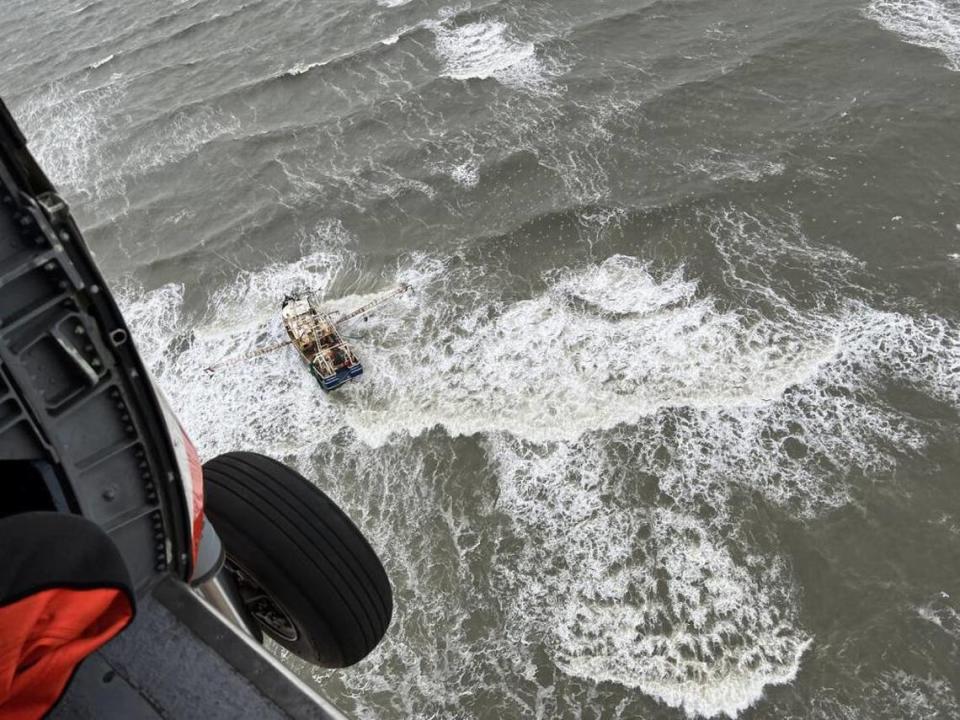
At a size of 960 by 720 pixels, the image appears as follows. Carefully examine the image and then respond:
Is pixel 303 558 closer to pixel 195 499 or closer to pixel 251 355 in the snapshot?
pixel 195 499

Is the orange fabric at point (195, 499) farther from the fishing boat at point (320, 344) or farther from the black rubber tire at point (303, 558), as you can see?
the fishing boat at point (320, 344)

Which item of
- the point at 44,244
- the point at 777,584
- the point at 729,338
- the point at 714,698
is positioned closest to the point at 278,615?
the point at 44,244

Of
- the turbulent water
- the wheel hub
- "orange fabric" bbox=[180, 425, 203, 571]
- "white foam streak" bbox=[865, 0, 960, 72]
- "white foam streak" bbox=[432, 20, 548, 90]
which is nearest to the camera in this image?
"orange fabric" bbox=[180, 425, 203, 571]

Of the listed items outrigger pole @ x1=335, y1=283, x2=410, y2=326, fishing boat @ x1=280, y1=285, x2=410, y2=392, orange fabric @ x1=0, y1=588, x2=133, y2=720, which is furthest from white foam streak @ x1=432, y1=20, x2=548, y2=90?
orange fabric @ x1=0, y1=588, x2=133, y2=720

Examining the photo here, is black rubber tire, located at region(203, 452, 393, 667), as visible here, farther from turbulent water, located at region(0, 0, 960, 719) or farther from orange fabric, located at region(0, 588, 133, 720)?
turbulent water, located at region(0, 0, 960, 719)

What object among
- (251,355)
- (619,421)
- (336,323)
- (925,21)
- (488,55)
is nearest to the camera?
(619,421)

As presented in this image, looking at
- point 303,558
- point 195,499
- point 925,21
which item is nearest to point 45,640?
point 195,499
